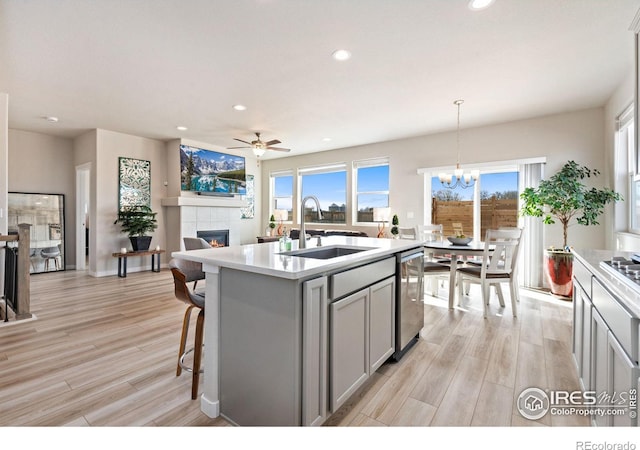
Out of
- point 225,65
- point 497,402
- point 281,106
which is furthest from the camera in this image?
point 281,106

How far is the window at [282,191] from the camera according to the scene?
8.19m

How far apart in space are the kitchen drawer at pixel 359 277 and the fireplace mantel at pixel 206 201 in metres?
5.15

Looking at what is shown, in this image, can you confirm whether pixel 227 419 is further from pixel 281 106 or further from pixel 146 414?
pixel 281 106

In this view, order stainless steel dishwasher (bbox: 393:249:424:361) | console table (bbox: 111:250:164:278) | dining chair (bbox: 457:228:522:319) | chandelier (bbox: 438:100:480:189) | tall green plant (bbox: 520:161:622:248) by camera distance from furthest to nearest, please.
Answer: console table (bbox: 111:250:164:278)
chandelier (bbox: 438:100:480:189)
tall green plant (bbox: 520:161:622:248)
dining chair (bbox: 457:228:522:319)
stainless steel dishwasher (bbox: 393:249:424:361)

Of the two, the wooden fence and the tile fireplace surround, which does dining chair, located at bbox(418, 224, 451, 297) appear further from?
the tile fireplace surround

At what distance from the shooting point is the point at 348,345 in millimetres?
1839

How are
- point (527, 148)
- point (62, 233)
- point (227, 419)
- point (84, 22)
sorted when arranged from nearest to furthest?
1. point (227, 419)
2. point (84, 22)
3. point (527, 148)
4. point (62, 233)

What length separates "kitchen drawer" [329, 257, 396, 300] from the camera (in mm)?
1736

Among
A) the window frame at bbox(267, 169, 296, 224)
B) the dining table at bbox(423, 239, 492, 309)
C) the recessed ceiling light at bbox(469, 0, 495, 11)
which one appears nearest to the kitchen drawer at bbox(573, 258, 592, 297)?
the dining table at bbox(423, 239, 492, 309)

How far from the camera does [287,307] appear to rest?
151 centimetres

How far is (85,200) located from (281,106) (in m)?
4.89

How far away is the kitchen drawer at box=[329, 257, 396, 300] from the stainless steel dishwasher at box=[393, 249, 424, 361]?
139mm

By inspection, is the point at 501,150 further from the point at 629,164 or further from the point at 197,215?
the point at 197,215
